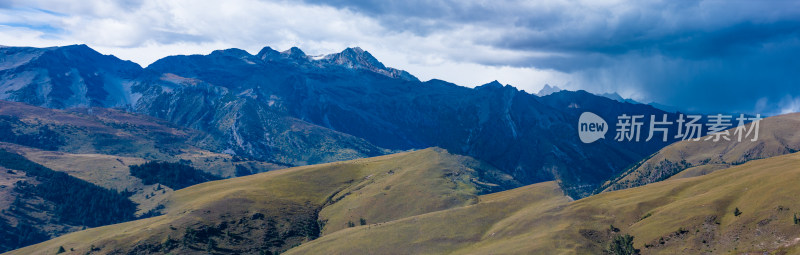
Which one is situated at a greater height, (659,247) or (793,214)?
(793,214)

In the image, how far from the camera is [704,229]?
19912 centimetres

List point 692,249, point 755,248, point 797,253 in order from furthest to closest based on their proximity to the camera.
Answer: point 692,249 < point 755,248 < point 797,253

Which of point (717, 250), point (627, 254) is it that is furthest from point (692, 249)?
point (627, 254)

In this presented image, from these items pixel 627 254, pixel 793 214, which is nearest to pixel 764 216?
pixel 793 214

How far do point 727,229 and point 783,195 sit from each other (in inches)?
1090

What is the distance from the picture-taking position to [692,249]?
618ft

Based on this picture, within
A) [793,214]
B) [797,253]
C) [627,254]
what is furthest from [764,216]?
[627,254]

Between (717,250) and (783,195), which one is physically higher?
(783,195)

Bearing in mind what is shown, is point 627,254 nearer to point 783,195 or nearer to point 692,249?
point 692,249

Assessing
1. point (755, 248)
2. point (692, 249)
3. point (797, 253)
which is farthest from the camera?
point (692, 249)

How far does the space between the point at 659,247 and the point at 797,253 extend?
150 ft

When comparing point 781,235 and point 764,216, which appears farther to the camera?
point 764,216

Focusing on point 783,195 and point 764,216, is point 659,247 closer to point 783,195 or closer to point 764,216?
point 764,216

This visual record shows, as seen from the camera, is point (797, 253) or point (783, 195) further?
point (783, 195)
